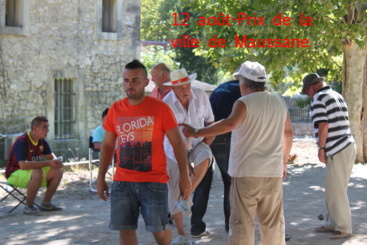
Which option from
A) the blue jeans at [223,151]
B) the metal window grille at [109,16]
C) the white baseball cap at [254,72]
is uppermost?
the metal window grille at [109,16]

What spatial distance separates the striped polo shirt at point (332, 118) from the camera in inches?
292

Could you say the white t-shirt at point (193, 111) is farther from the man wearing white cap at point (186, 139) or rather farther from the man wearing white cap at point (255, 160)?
the man wearing white cap at point (255, 160)

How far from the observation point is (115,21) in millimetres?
18906

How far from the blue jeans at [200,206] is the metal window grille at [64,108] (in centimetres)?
1126

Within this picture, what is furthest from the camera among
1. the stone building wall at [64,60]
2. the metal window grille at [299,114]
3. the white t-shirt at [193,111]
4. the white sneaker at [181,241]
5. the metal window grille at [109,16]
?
the metal window grille at [299,114]

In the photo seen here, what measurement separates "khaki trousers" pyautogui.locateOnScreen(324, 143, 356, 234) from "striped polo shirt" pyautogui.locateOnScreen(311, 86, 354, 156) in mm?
87

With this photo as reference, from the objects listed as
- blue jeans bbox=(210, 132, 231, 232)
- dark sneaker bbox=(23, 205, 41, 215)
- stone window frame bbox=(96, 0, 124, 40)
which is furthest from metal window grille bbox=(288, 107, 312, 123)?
blue jeans bbox=(210, 132, 231, 232)

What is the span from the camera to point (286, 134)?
6090 millimetres

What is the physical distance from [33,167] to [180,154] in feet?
13.0

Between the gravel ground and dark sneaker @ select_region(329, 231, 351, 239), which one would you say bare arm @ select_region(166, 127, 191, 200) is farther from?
dark sneaker @ select_region(329, 231, 351, 239)

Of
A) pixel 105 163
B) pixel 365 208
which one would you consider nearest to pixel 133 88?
pixel 105 163

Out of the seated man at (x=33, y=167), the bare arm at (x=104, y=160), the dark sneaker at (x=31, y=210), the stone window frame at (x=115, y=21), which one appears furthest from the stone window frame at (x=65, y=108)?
the bare arm at (x=104, y=160)

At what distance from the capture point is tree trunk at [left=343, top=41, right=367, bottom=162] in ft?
53.0

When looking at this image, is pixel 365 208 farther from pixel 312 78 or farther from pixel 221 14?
pixel 221 14
